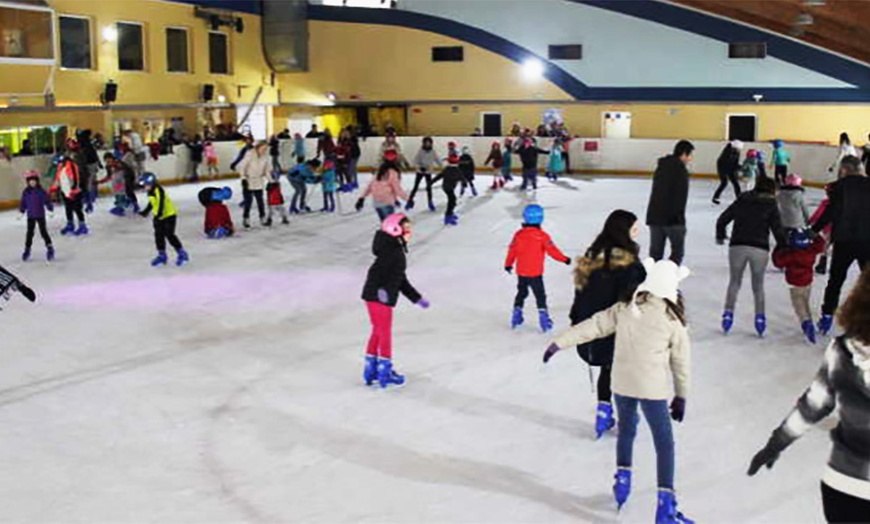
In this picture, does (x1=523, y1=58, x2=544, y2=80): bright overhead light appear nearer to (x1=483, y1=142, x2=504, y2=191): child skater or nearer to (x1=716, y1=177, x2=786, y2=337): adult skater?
(x1=483, y1=142, x2=504, y2=191): child skater

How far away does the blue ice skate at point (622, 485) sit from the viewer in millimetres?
4195

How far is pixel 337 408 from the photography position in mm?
5762

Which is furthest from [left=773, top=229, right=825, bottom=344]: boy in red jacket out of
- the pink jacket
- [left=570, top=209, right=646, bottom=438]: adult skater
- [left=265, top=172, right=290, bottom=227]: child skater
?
[left=265, top=172, right=290, bottom=227]: child skater

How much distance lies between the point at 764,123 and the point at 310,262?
16907 mm

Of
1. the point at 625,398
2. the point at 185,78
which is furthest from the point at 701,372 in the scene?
the point at 185,78

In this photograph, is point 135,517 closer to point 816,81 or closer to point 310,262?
point 310,262

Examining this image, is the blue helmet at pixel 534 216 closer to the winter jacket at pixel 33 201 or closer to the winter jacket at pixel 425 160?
the winter jacket at pixel 33 201

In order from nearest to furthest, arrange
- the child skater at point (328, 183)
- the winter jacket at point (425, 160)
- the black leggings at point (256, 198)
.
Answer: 1. the black leggings at point (256, 198)
2. the child skater at point (328, 183)
3. the winter jacket at point (425, 160)

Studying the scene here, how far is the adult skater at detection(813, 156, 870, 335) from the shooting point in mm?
6941

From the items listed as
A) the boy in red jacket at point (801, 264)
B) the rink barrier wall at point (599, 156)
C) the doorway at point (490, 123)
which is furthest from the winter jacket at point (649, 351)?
the doorway at point (490, 123)

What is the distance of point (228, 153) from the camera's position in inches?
888

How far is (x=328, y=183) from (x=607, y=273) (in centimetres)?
1101

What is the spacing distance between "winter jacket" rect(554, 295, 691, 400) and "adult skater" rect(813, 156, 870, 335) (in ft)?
11.8

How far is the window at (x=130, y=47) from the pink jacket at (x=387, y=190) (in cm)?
1239
